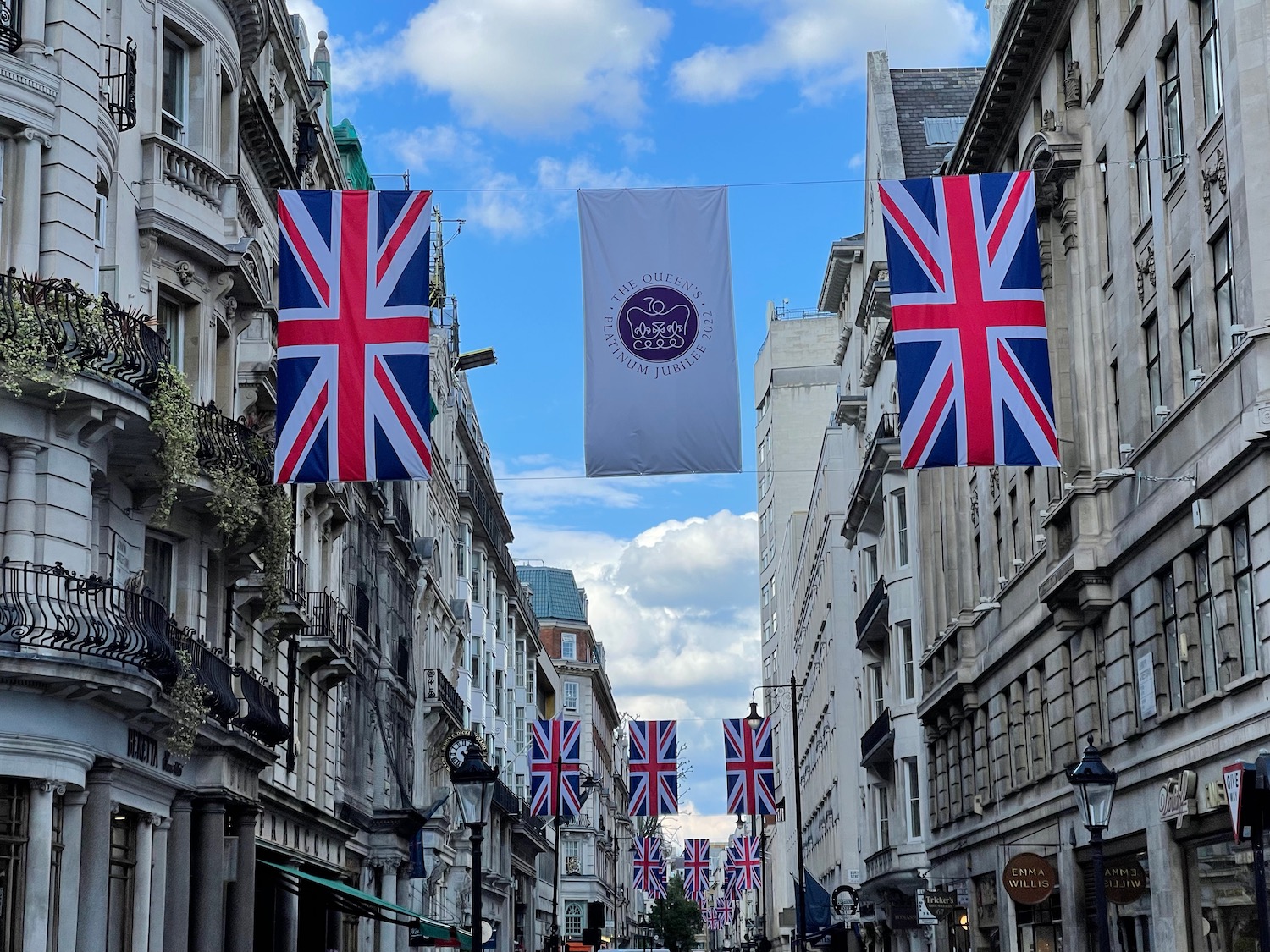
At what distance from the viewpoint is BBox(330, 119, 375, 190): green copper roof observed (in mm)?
48469

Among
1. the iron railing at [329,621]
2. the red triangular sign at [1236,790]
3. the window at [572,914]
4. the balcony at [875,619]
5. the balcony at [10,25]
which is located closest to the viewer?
the red triangular sign at [1236,790]

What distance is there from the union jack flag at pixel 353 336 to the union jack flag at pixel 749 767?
127ft

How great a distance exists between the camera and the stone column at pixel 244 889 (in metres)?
30.1

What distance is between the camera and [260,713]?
3041cm

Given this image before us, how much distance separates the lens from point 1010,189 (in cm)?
2370

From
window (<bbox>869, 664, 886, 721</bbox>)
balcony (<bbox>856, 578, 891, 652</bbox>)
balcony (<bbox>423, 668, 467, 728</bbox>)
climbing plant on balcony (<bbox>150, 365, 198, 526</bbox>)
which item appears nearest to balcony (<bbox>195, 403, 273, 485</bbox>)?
climbing plant on balcony (<bbox>150, 365, 198, 526</bbox>)

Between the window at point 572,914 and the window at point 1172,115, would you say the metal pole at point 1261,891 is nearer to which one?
the window at point 1172,115

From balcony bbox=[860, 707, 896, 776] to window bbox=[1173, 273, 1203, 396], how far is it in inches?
1191

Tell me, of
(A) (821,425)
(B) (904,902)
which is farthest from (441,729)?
(A) (821,425)

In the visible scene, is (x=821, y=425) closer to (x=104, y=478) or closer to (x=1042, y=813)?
(x=1042, y=813)

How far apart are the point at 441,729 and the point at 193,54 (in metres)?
38.8

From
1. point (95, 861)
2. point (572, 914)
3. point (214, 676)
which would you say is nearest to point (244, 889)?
point (214, 676)

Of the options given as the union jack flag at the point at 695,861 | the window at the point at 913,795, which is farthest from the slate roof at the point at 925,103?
the union jack flag at the point at 695,861

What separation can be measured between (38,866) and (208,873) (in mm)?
7491
